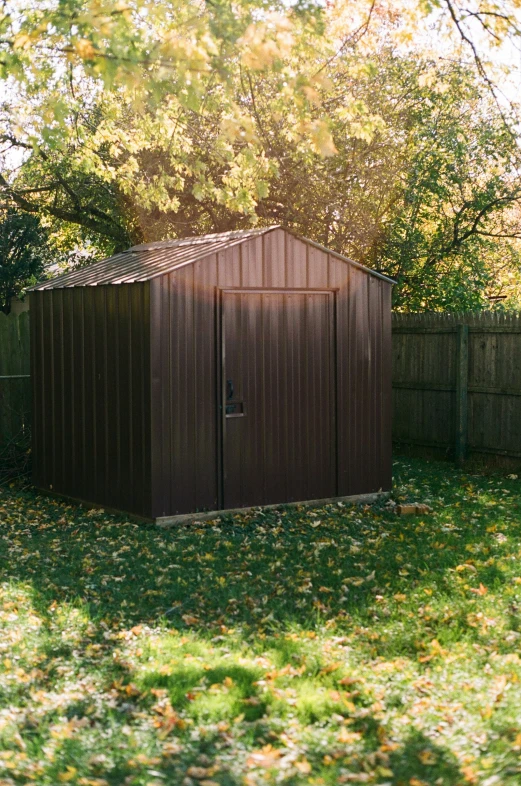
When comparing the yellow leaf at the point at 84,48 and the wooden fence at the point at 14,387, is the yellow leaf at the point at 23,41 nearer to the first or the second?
the yellow leaf at the point at 84,48

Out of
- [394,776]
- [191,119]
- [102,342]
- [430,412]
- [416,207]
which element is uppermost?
[191,119]

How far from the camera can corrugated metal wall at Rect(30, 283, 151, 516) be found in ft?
31.9

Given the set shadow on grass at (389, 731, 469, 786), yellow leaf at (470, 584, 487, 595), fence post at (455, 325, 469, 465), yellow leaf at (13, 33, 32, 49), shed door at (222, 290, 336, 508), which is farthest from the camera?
fence post at (455, 325, 469, 465)

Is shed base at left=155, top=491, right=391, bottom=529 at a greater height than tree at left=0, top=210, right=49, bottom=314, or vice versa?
tree at left=0, top=210, right=49, bottom=314

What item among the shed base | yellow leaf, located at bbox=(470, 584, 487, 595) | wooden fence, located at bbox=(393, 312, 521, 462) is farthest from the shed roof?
yellow leaf, located at bbox=(470, 584, 487, 595)

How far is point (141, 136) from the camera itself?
13.3 m

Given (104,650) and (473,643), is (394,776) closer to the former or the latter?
(473,643)

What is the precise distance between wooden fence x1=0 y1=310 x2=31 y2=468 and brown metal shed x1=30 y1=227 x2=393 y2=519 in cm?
112

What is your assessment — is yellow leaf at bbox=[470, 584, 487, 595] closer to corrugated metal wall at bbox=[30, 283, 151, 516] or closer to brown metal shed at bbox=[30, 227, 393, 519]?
brown metal shed at bbox=[30, 227, 393, 519]

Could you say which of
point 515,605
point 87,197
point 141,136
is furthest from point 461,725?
point 87,197

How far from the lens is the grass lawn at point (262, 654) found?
432 centimetres

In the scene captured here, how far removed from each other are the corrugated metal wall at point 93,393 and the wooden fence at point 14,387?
97 centimetres

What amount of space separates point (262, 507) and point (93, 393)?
7.32 ft

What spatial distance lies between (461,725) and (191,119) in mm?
12609
